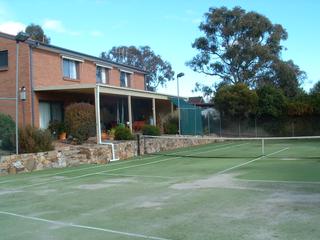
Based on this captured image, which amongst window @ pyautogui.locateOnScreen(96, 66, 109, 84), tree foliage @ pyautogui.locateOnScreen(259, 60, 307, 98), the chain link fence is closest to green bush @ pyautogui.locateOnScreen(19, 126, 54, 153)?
window @ pyautogui.locateOnScreen(96, 66, 109, 84)

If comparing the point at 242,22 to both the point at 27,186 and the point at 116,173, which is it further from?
the point at 27,186

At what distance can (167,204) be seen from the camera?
9945 millimetres

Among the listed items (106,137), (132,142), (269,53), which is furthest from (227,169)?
(269,53)

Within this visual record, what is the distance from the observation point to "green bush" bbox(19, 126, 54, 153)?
62.9ft

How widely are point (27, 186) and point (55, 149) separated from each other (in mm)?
6514

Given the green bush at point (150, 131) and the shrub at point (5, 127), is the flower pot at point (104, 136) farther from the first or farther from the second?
the shrub at point (5, 127)

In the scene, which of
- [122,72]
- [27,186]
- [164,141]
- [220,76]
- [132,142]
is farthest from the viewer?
[220,76]

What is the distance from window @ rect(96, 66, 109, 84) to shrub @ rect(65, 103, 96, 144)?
32.0 ft

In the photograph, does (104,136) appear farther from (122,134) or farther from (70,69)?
(70,69)

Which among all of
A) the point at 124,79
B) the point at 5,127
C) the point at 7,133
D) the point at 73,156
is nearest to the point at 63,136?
the point at 73,156

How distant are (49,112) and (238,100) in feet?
60.5

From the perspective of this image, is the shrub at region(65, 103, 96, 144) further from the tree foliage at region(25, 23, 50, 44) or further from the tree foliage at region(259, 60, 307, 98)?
the tree foliage at region(25, 23, 50, 44)

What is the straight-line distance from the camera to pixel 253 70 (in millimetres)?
54219

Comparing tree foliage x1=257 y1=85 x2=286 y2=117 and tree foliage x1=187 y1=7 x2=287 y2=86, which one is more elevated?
tree foliage x1=187 y1=7 x2=287 y2=86
